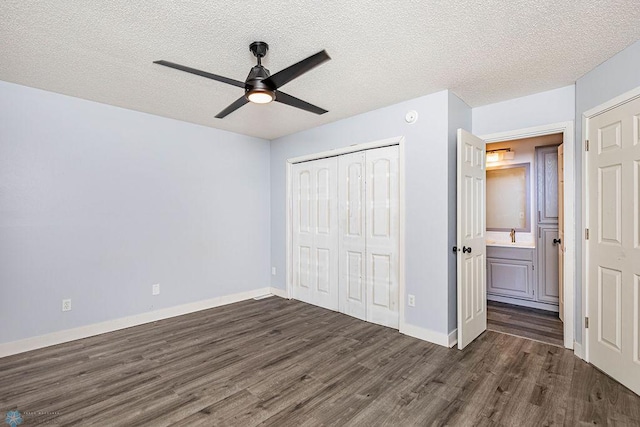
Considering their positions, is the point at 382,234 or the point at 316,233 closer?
the point at 382,234

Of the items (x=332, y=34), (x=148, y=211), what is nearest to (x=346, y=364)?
(x=332, y=34)

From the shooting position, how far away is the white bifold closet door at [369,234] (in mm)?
3514

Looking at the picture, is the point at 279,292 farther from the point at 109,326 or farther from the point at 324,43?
the point at 324,43

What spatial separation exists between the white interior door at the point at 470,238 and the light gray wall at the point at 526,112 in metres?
0.28

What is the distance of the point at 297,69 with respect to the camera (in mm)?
1887

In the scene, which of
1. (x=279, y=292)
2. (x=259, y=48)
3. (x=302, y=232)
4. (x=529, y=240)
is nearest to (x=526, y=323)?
(x=529, y=240)

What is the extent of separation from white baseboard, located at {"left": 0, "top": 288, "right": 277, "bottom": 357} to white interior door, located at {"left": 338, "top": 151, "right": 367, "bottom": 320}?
5.60 feet

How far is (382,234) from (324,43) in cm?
217

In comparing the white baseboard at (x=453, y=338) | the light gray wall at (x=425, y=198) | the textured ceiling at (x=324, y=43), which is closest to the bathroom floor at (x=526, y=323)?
the white baseboard at (x=453, y=338)

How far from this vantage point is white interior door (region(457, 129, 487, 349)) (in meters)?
2.92

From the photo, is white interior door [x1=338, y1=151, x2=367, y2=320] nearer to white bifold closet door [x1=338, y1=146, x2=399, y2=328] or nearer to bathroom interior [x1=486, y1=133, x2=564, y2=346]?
white bifold closet door [x1=338, y1=146, x2=399, y2=328]

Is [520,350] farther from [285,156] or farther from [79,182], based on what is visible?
[79,182]

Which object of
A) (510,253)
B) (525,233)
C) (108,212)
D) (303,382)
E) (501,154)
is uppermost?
(501,154)

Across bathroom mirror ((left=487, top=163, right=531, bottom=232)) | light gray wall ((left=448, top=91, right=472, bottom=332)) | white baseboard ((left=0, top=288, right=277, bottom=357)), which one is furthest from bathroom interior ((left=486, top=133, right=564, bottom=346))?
white baseboard ((left=0, top=288, right=277, bottom=357))
